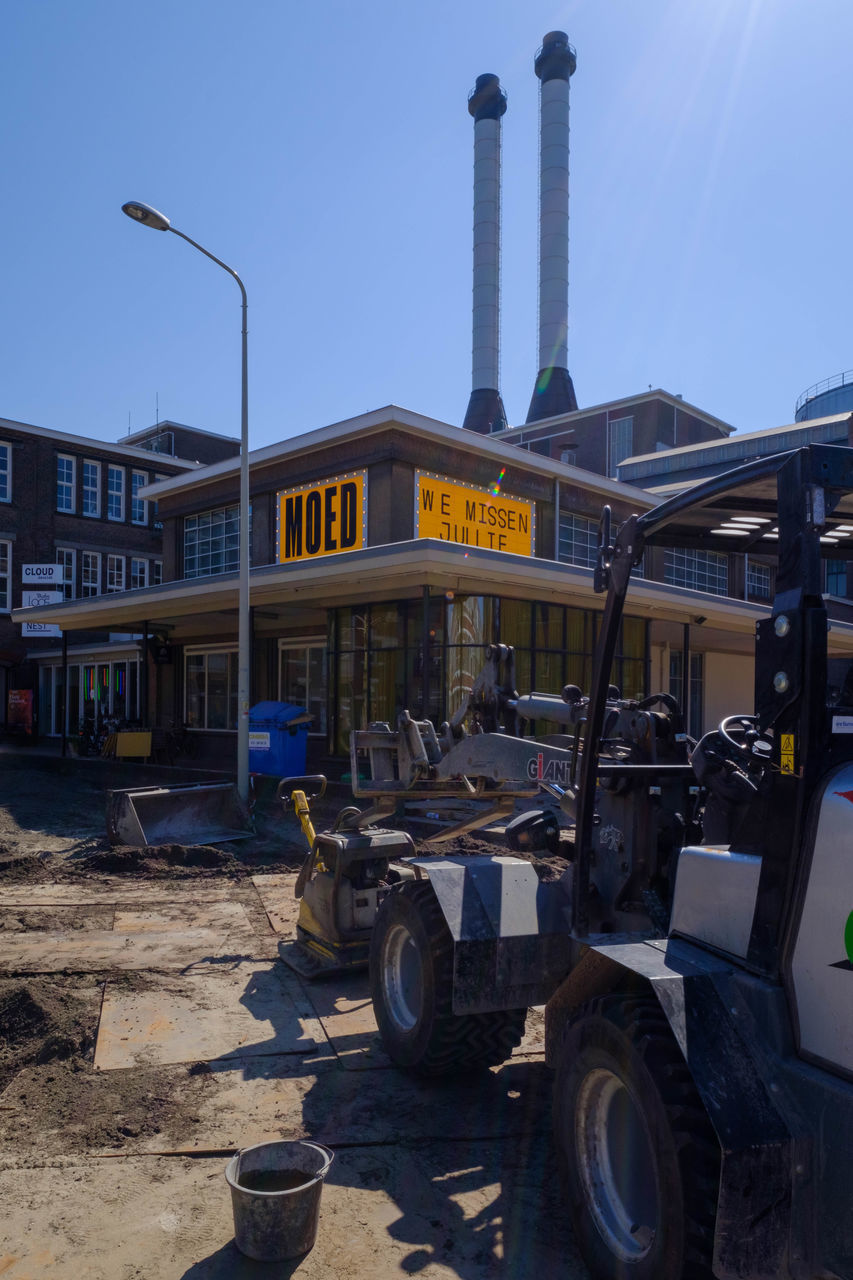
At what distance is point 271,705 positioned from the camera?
670 inches

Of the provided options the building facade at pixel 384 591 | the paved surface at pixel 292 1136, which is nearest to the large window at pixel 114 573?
the building facade at pixel 384 591

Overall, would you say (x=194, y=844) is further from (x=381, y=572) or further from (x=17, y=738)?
(x=17, y=738)

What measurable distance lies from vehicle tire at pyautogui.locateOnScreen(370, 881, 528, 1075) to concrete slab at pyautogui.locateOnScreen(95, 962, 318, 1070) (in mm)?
614

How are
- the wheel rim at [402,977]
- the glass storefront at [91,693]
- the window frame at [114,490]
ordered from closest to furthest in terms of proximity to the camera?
the wheel rim at [402,977] < the glass storefront at [91,693] < the window frame at [114,490]

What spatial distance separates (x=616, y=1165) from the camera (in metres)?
3.05

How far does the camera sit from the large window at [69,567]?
33.7 meters

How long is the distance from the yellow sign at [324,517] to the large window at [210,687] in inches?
135

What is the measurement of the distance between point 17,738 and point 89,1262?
1143 inches

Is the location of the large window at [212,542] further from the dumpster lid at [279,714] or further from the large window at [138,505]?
the large window at [138,505]

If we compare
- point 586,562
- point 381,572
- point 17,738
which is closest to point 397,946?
point 381,572

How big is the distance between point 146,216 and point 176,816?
808cm

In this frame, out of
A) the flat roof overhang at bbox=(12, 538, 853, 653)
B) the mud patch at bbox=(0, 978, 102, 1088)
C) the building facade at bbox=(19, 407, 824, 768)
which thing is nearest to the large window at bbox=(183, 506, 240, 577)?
the building facade at bbox=(19, 407, 824, 768)

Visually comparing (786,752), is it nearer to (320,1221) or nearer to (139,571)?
(320,1221)

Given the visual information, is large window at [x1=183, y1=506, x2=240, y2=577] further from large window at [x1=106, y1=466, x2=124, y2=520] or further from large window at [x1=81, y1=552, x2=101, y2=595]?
large window at [x1=106, y1=466, x2=124, y2=520]
